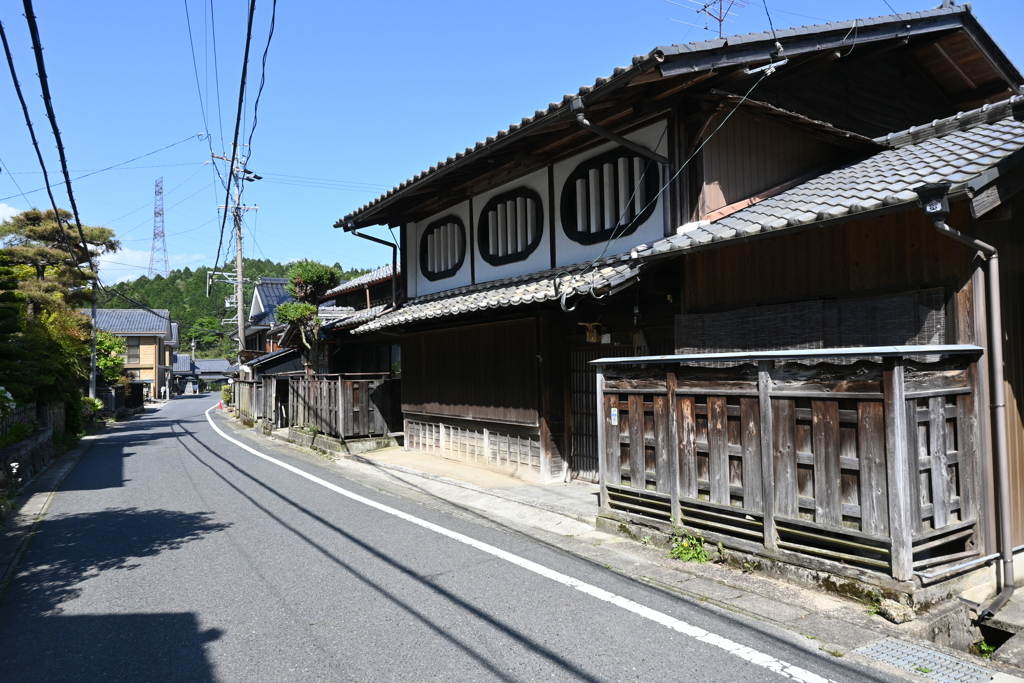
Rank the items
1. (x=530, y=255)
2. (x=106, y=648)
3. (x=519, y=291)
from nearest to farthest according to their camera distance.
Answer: (x=106, y=648) < (x=519, y=291) < (x=530, y=255)

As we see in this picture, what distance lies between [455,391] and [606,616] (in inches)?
368

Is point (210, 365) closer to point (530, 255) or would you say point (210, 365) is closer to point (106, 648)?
point (530, 255)

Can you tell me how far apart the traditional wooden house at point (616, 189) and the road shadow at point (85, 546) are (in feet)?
18.2

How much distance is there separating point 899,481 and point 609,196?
22.0ft

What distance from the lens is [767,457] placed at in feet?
20.1

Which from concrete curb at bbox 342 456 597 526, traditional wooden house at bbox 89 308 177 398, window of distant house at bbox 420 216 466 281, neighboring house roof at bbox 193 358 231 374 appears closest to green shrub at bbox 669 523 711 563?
concrete curb at bbox 342 456 597 526

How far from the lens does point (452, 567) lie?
677cm

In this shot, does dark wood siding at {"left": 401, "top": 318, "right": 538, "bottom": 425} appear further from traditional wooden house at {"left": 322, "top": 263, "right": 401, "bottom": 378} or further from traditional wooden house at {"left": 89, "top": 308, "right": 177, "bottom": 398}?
traditional wooden house at {"left": 89, "top": 308, "right": 177, "bottom": 398}

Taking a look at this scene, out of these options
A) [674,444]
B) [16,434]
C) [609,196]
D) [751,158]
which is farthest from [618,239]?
[16,434]

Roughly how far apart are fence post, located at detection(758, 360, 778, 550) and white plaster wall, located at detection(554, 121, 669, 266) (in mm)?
3816

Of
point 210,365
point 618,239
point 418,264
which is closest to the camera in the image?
point 618,239

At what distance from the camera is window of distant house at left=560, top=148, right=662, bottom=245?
32.7 feet

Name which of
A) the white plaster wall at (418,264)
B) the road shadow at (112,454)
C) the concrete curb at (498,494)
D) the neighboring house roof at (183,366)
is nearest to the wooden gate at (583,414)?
A: the concrete curb at (498,494)

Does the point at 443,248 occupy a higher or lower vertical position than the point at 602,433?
higher
